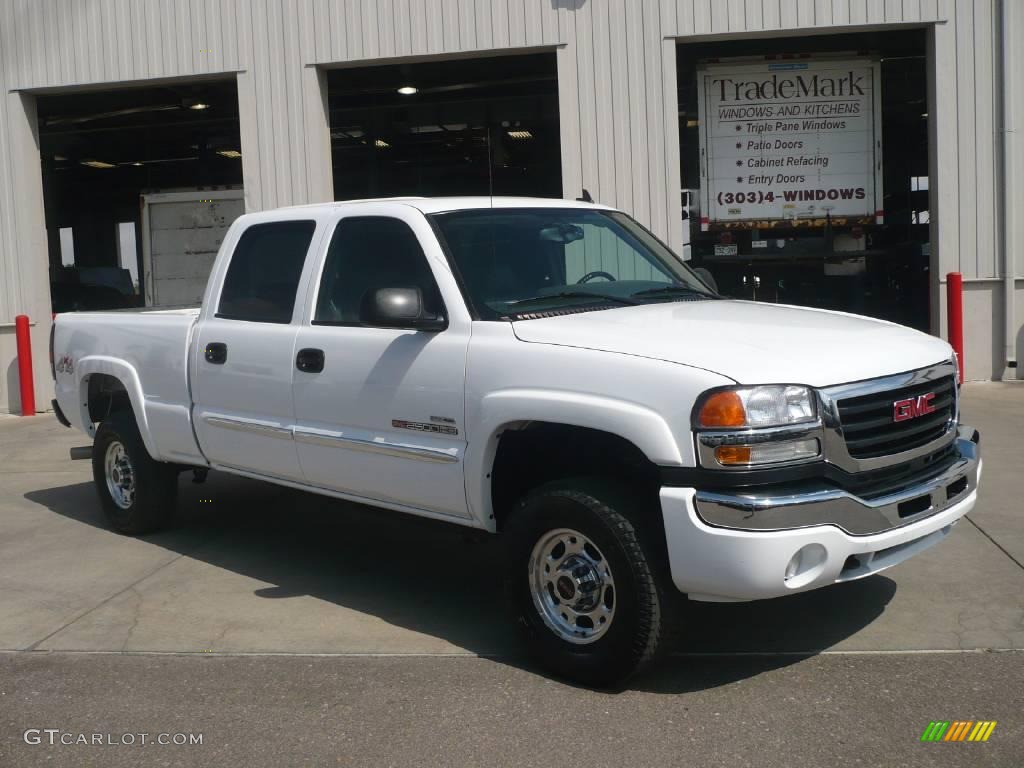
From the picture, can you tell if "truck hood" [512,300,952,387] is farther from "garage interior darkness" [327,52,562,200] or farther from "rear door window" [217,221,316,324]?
"garage interior darkness" [327,52,562,200]

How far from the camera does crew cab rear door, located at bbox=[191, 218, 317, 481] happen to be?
18.8ft

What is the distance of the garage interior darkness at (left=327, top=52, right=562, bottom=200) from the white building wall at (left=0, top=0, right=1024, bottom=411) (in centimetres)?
115

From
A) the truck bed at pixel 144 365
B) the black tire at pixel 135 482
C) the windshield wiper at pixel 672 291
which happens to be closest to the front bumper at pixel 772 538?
the windshield wiper at pixel 672 291

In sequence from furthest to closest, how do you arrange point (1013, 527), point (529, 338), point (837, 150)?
1. point (837, 150)
2. point (1013, 527)
3. point (529, 338)

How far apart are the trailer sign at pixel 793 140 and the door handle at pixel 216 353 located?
8563 mm

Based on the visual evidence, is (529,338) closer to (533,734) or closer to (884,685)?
(533,734)

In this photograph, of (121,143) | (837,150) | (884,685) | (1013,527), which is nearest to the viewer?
(884,685)

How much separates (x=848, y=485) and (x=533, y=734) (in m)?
1.43

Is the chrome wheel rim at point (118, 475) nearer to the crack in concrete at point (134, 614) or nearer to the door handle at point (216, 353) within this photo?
the crack in concrete at point (134, 614)

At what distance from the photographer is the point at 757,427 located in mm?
3932

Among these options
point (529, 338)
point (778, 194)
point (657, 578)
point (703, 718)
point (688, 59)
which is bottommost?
point (703, 718)

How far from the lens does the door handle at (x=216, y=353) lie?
6.06m

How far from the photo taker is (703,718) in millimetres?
4082

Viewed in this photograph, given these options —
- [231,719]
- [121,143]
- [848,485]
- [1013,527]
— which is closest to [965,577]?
[1013,527]
